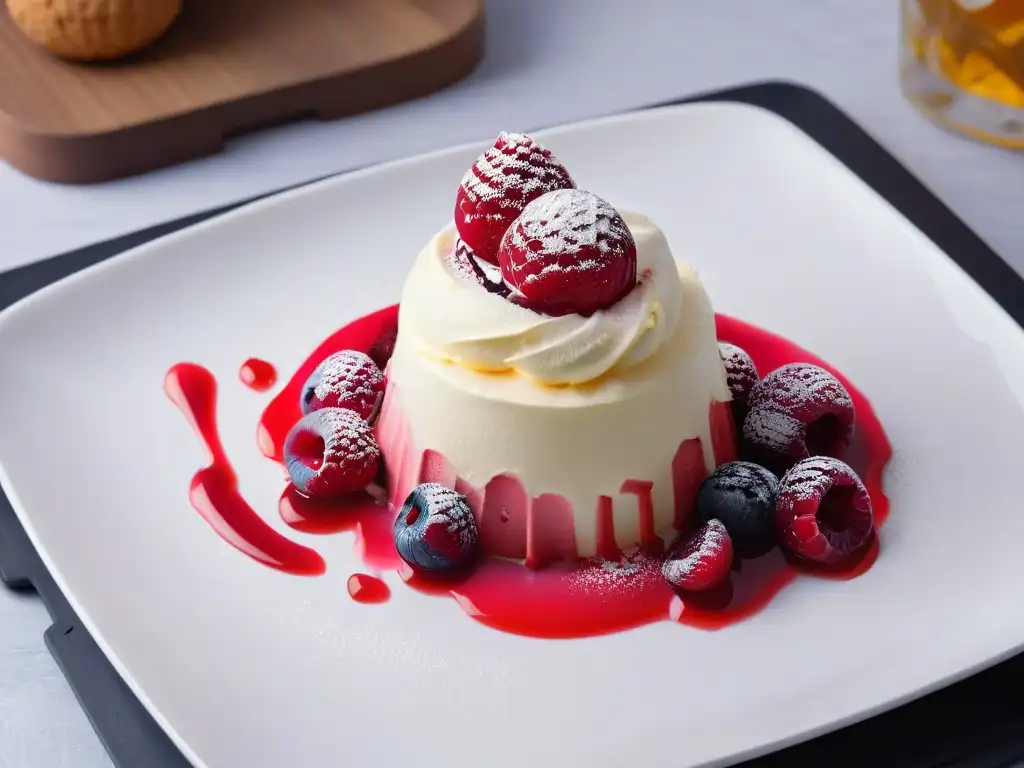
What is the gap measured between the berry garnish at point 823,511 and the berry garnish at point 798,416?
0.28 feet

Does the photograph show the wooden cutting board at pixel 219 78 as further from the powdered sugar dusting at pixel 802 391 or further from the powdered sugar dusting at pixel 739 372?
the powdered sugar dusting at pixel 802 391

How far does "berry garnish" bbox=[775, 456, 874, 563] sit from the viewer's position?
1.81 m

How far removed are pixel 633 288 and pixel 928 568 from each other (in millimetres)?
550

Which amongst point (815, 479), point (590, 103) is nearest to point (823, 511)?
point (815, 479)

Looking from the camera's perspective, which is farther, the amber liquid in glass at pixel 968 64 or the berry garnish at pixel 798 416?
the amber liquid in glass at pixel 968 64

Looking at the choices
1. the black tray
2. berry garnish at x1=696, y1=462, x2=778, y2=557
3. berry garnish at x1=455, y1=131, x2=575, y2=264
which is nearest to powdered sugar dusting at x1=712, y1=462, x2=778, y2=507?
berry garnish at x1=696, y1=462, x2=778, y2=557

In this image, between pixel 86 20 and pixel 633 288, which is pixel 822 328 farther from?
pixel 86 20

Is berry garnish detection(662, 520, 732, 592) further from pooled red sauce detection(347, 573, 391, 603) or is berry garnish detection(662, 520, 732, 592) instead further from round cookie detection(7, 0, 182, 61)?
round cookie detection(7, 0, 182, 61)

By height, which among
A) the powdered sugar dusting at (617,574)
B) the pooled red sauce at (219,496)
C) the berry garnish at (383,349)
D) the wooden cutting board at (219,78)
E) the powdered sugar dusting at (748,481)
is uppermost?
the wooden cutting board at (219,78)

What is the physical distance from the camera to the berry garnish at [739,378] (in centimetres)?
209

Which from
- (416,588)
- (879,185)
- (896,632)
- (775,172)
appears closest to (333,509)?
(416,588)

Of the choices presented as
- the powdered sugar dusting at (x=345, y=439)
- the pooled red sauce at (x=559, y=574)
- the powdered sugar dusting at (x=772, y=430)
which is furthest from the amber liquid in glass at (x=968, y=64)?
the powdered sugar dusting at (x=345, y=439)

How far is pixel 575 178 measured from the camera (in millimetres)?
2541

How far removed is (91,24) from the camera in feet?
8.94
